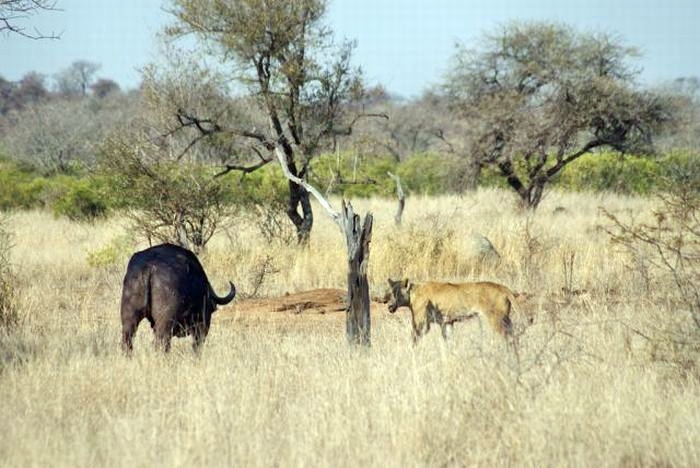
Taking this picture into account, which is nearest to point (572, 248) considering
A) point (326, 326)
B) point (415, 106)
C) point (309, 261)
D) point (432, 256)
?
point (432, 256)

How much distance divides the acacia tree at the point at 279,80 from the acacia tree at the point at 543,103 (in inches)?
357

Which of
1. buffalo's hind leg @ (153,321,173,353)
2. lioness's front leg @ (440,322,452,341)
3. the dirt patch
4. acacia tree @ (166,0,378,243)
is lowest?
the dirt patch

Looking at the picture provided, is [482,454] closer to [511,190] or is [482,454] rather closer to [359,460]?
[359,460]

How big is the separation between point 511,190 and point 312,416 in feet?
81.0

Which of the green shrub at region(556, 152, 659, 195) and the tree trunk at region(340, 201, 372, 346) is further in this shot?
the green shrub at region(556, 152, 659, 195)

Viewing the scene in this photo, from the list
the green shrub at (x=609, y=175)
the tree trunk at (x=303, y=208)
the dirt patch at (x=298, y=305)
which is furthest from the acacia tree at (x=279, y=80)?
the green shrub at (x=609, y=175)

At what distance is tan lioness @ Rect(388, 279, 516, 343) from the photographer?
930 cm

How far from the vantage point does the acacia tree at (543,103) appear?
26109 millimetres

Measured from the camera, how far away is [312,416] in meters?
6.25

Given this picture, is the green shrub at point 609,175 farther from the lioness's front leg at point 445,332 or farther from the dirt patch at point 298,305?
the lioness's front leg at point 445,332

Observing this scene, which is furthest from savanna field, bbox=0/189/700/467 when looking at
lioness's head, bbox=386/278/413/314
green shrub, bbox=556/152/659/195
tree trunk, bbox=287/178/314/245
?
green shrub, bbox=556/152/659/195

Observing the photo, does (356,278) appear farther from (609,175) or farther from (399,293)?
(609,175)

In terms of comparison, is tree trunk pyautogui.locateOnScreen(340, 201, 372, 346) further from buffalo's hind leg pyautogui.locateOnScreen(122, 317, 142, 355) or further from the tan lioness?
buffalo's hind leg pyautogui.locateOnScreen(122, 317, 142, 355)

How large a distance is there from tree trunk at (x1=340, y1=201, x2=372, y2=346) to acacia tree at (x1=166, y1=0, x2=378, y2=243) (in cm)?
838
